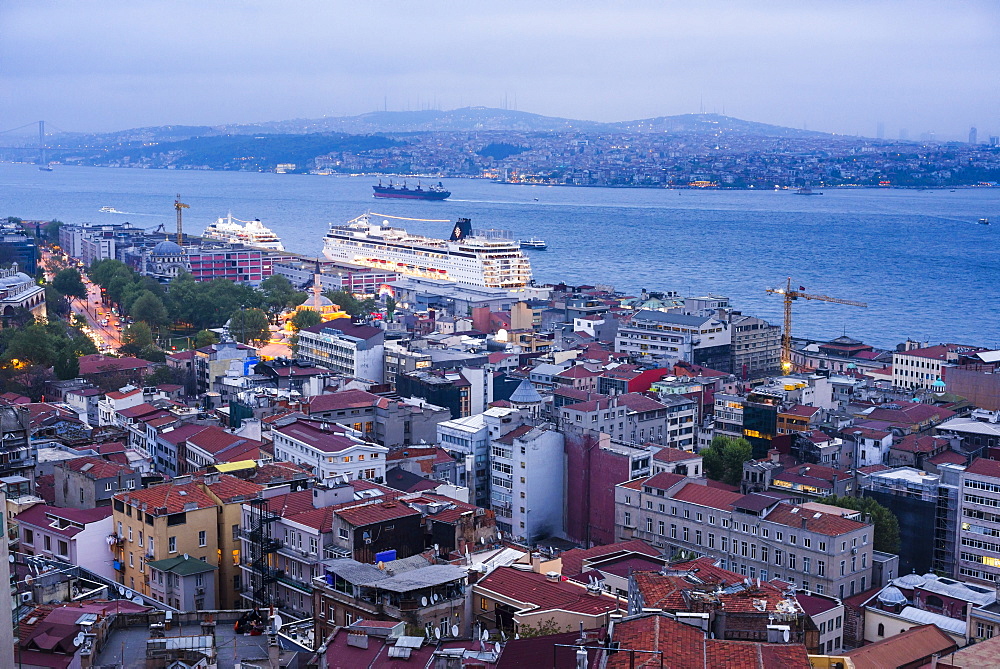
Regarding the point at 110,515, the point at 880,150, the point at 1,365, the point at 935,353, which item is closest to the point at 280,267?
the point at 1,365

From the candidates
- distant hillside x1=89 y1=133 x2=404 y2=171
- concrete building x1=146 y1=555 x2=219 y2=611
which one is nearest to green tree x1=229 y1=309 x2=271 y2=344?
concrete building x1=146 y1=555 x2=219 y2=611

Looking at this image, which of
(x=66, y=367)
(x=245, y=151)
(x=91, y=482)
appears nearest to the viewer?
(x=91, y=482)

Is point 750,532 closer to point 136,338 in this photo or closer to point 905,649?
point 905,649

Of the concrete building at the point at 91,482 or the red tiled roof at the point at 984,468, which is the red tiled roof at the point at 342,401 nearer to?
the concrete building at the point at 91,482

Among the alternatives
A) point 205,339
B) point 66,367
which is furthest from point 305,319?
point 66,367

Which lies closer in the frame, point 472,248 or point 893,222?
point 472,248

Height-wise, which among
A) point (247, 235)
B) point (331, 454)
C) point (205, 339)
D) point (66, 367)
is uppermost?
point (247, 235)

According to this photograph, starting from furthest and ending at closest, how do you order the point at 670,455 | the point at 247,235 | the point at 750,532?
the point at 247,235
the point at 670,455
the point at 750,532

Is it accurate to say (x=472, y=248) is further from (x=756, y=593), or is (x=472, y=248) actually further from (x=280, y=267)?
(x=756, y=593)
